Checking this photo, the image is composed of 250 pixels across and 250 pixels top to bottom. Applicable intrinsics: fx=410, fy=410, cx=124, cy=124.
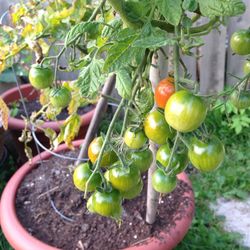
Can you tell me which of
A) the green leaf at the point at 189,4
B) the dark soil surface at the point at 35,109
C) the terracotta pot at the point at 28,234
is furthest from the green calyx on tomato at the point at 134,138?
the dark soil surface at the point at 35,109

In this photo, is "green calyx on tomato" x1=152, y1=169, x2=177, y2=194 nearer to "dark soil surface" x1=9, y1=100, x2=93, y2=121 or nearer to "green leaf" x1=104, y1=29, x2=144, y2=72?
"green leaf" x1=104, y1=29, x2=144, y2=72

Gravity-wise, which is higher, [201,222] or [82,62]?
[82,62]

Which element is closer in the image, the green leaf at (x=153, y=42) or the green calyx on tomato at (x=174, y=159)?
the green leaf at (x=153, y=42)

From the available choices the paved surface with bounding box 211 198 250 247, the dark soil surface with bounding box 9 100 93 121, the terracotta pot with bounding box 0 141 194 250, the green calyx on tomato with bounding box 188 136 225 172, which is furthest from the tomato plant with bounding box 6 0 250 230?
the dark soil surface with bounding box 9 100 93 121

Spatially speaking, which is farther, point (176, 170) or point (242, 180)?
point (242, 180)

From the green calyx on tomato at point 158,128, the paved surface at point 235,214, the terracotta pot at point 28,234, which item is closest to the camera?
the green calyx on tomato at point 158,128

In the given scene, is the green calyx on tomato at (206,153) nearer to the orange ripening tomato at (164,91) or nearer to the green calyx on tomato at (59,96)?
the orange ripening tomato at (164,91)

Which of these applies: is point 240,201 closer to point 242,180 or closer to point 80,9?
point 242,180

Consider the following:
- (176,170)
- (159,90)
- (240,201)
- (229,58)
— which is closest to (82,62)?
(159,90)

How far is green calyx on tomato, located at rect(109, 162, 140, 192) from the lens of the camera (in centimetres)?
70

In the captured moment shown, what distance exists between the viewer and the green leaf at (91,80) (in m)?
0.68

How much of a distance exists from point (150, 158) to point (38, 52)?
1.37 feet

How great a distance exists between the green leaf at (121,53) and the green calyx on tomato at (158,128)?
0.11 meters

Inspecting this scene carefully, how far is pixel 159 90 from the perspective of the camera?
70cm
